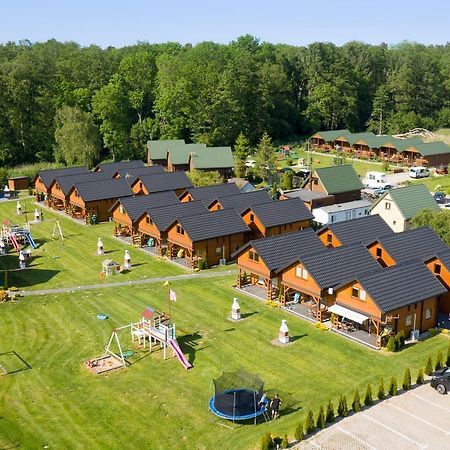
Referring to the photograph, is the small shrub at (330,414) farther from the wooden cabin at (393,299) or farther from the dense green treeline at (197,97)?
the dense green treeline at (197,97)

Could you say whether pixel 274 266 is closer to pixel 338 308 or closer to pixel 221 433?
pixel 338 308

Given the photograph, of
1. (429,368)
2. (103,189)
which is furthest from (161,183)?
(429,368)

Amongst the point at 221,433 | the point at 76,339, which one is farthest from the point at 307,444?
the point at 76,339

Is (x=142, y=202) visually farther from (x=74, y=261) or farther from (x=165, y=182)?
(x=165, y=182)

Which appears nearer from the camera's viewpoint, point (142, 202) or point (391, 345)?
point (391, 345)

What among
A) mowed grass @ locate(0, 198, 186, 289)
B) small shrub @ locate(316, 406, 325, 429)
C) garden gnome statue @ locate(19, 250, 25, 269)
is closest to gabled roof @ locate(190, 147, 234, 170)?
mowed grass @ locate(0, 198, 186, 289)

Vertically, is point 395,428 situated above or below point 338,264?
below

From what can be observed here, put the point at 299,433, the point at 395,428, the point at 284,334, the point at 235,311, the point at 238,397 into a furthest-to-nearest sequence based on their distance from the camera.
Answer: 1. the point at 235,311
2. the point at 284,334
3. the point at 238,397
4. the point at 395,428
5. the point at 299,433

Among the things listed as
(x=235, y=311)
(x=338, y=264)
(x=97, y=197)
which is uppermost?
(x=97, y=197)
